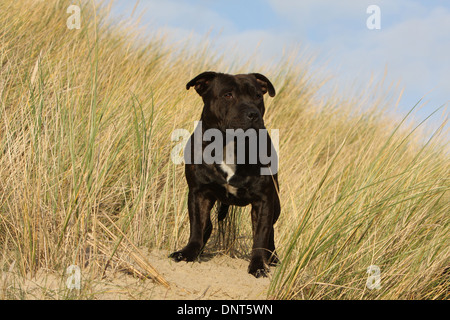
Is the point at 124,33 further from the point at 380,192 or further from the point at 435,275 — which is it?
the point at 435,275

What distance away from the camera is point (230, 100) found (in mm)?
3781

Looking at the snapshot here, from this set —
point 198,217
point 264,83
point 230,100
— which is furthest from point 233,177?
point 264,83

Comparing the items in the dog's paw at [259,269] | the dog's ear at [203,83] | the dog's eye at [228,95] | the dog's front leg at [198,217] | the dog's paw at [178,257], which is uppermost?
the dog's ear at [203,83]

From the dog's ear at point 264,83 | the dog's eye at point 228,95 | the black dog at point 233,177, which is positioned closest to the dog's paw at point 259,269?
the black dog at point 233,177

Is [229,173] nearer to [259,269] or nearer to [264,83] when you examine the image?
[259,269]

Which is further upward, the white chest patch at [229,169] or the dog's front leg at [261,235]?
the white chest patch at [229,169]

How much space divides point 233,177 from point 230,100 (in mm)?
597

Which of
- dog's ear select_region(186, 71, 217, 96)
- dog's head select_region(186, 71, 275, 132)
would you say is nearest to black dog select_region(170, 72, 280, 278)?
dog's head select_region(186, 71, 275, 132)

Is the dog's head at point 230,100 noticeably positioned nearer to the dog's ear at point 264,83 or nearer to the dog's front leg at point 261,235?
the dog's ear at point 264,83

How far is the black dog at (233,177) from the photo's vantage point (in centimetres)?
356

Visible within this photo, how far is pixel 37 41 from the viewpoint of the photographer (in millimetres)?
6734

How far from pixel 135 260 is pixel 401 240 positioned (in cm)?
174

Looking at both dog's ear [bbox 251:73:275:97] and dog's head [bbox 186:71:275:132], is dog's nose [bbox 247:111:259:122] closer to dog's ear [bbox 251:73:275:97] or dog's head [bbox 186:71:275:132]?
dog's head [bbox 186:71:275:132]

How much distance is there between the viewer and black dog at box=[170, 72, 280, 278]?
11.7 feet
